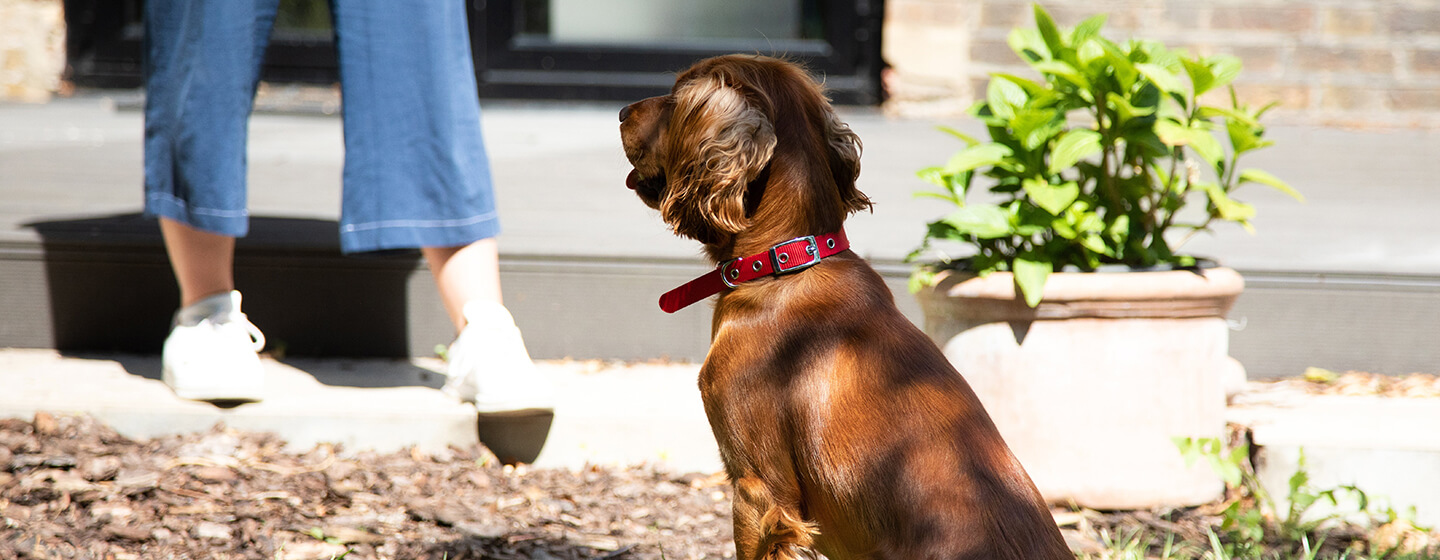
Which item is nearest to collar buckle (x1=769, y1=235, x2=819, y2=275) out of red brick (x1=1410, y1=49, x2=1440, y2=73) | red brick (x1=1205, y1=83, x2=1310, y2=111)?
red brick (x1=1205, y1=83, x2=1310, y2=111)

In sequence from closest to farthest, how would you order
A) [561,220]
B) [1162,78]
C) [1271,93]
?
[1162,78]
[561,220]
[1271,93]

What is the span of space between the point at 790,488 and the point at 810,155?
533 millimetres

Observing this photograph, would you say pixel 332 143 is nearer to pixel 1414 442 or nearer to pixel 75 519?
pixel 75 519

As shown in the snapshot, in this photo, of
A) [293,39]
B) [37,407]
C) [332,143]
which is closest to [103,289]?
[37,407]

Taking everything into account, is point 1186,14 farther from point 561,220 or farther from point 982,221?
point 982,221

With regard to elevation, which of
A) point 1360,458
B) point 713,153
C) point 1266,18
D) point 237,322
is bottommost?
point 1360,458

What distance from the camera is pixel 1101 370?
95.6 inches

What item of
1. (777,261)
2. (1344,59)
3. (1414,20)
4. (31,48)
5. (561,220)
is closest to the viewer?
(777,261)

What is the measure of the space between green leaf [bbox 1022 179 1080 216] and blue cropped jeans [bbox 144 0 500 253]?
1.27 metres

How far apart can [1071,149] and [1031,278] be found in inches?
11.1

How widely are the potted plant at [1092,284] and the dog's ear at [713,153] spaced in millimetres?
791

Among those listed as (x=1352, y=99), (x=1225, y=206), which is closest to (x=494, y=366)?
(x=1225, y=206)

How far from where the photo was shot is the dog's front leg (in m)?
1.68

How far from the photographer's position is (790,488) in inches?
66.7
